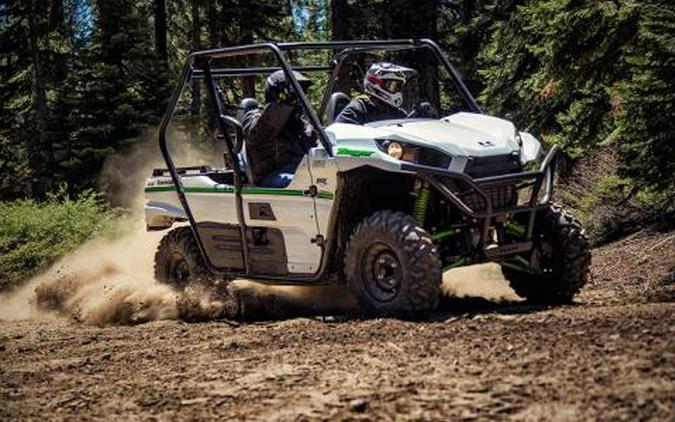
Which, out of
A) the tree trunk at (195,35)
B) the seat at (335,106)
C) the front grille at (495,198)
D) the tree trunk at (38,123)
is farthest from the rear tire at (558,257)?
the tree trunk at (195,35)

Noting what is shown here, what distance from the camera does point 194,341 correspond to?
751 cm

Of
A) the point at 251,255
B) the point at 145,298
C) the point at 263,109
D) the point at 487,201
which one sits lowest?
the point at 145,298

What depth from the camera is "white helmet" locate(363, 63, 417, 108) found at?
28.3ft

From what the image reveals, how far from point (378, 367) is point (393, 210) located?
276cm

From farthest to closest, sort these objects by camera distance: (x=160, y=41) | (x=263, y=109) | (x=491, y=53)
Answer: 1. (x=160, y=41)
2. (x=491, y=53)
3. (x=263, y=109)

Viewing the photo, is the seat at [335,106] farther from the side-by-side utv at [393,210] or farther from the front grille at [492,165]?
the front grille at [492,165]

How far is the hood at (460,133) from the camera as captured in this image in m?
7.43

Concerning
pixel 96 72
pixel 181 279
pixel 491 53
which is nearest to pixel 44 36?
pixel 96 72

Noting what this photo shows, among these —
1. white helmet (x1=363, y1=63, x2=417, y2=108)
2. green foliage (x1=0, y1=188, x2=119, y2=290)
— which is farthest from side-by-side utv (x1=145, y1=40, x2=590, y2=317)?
green foliage (x1=0, y1=188, x2=119, y2=290)

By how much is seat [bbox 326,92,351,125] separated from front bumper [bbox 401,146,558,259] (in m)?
1.62

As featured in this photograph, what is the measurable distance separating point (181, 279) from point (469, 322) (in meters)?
4.26

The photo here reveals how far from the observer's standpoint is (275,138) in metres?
8.70

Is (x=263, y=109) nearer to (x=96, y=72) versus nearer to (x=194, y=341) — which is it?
(x=194, y=341)

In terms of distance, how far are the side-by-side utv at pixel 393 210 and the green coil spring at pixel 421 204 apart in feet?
0.04
